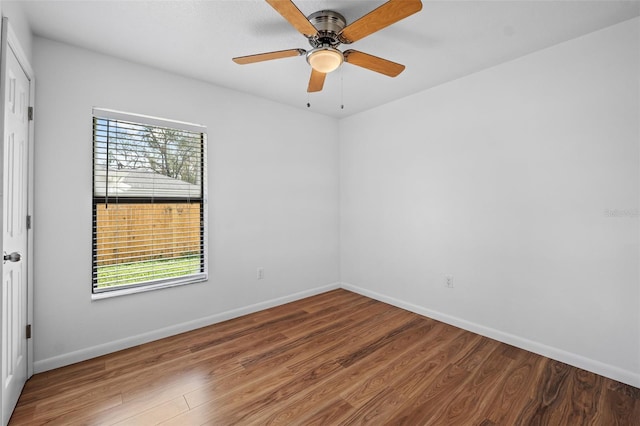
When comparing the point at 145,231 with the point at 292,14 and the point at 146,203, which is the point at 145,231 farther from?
the point at 292,14

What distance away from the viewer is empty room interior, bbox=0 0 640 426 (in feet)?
6.07

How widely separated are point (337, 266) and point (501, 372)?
2387 mm

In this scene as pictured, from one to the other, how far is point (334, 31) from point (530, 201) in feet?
6.83

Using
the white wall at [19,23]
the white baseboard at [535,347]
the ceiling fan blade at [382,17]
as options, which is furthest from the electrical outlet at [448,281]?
the white wall at [19,23]

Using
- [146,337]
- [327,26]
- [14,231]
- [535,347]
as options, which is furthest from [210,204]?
[535,347]

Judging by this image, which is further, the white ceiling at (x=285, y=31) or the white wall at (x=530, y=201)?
the white wall at (x=530, y=201)

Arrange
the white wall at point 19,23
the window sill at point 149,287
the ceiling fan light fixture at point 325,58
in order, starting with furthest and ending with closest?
the window sill at point 149,287
the ceiling fan light fixture at point 325,58
the white wall at point 19,23

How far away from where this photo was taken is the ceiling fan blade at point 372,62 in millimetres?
1979

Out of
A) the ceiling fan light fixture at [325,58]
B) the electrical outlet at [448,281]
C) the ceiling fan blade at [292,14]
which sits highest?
the ceiling fan blade at [292,14]

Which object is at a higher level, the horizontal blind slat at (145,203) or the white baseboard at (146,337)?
the horizontal blind slat at (145,203)

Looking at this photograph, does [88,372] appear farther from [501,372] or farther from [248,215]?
[501,372]

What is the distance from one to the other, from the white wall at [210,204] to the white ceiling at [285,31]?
270mm

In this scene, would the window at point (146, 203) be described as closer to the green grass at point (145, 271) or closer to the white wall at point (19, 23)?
the green grass at point (145, 271)

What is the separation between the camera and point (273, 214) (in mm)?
3531
